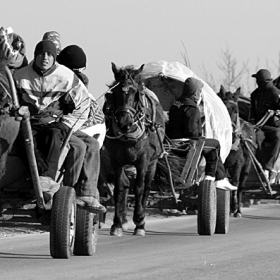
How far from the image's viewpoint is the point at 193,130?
57.1 ft

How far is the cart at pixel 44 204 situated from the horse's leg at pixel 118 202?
3.88 meters

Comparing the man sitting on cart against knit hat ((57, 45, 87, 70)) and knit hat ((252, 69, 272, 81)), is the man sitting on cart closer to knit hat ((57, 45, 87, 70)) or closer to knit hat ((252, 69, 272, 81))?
knit hat ((57, 45, 87, 70))

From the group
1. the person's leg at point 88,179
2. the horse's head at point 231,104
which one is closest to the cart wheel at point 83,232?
the person's leg at point 88,179

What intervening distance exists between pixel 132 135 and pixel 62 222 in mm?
5130

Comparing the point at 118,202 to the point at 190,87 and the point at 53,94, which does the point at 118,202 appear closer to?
the point at 190,87

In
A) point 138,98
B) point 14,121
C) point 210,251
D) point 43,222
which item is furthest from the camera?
point 138,98

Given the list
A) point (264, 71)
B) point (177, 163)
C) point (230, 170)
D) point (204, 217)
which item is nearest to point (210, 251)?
point (204, 217)

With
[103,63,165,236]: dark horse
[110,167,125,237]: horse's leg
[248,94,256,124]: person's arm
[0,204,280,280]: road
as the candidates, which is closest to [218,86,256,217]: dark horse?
[248,94,256,124]: person's arm

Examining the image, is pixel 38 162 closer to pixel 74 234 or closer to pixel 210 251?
pixel 74 234

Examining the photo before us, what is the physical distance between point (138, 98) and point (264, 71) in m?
7.72

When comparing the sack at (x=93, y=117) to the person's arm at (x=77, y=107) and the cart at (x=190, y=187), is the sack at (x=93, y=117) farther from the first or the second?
the cart at (x=190, y=187)

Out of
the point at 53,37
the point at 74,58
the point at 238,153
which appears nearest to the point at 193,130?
the point at 53,37

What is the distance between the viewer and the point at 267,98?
22.7 m

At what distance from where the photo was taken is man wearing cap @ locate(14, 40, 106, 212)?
11609mm
